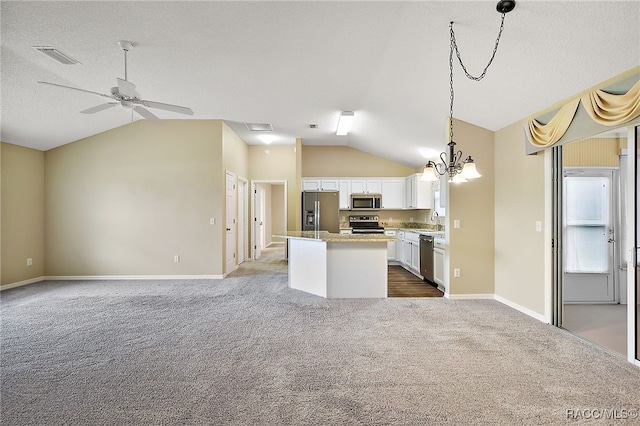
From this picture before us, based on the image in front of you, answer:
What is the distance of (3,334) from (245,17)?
4153mm

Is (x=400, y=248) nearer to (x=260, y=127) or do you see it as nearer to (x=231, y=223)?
(x=231, y=223)

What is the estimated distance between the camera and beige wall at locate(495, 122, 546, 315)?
3.60 m

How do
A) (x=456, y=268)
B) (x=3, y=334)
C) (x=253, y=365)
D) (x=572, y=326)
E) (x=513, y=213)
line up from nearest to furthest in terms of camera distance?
(x=253, y=365) < (x=3, y=334) < (x=572, y=326) < (x=513, y=213) < (x=456, y=268)

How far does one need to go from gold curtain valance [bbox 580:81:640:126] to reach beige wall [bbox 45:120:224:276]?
5.33m

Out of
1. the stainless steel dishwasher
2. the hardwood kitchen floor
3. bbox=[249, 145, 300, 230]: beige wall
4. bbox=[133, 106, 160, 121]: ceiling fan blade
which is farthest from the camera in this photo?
bbox=[249, 145, 300, 230]: beige wall

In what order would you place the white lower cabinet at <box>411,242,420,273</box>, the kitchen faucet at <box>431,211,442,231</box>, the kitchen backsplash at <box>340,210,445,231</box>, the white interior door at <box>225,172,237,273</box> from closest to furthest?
the white lower cabinet at <box>411,242,420,273</box> → the white interior door at <box>225,172,237,273</box> → the kitchen faucet at <box>431,211,442,231</box> → the kitchen backsplash at <box>340,210,445,231</box>

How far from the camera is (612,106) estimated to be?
256 cm

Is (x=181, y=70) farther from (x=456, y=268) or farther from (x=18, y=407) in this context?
(x=456, y=268)

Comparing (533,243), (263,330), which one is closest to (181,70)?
(263,330)

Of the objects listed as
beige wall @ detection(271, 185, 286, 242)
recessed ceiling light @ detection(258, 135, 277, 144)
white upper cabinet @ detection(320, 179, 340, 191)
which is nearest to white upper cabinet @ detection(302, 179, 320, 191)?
white upper cabinet @ detection(320, 179, 340, 191)

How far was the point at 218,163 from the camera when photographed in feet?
18.7

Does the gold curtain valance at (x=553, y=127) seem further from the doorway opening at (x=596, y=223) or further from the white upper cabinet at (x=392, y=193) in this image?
the white upper cabinet at (x=392, y=193)

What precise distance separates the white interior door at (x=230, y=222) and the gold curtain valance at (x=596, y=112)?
516 centimetres

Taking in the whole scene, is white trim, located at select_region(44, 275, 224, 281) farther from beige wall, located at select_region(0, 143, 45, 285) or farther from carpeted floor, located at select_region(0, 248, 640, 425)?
carpeted floor, located at select_region(0, 248, 640, 425)
